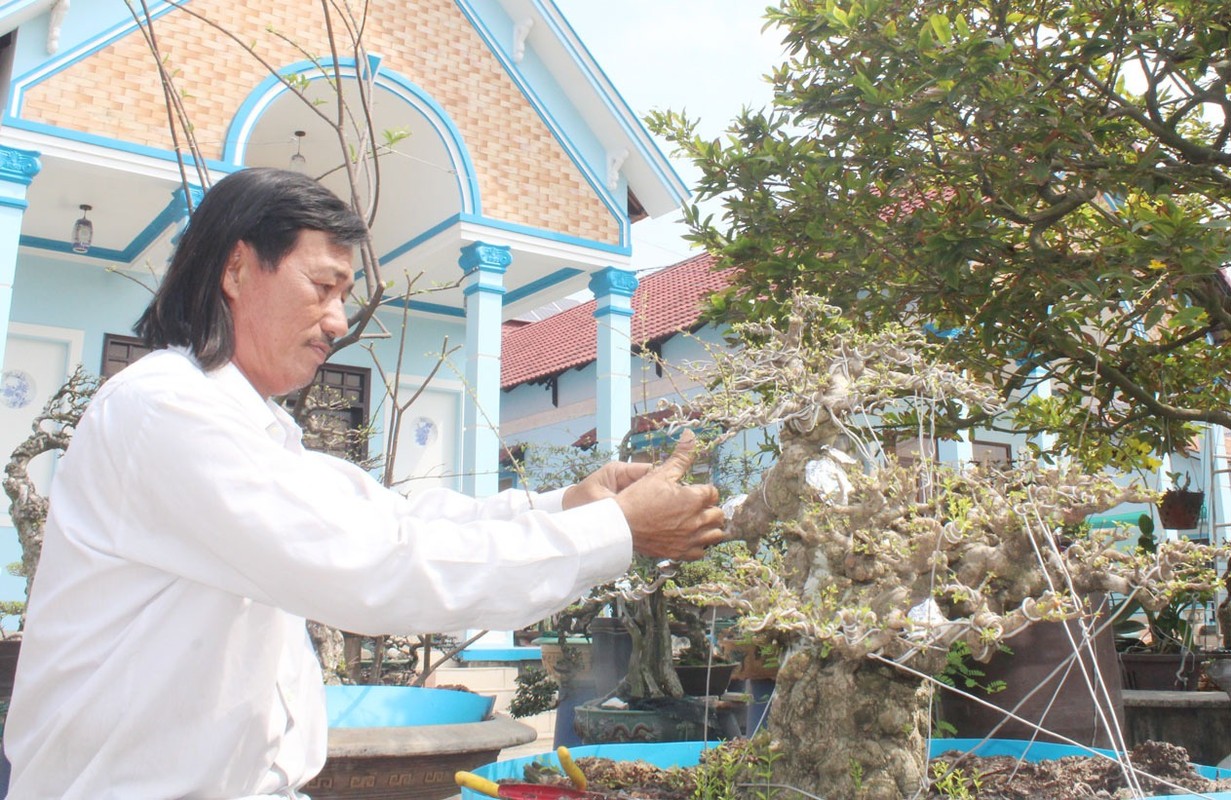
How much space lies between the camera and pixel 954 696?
10.9 ft

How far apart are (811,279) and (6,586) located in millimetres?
8317

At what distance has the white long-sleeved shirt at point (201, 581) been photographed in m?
1.31

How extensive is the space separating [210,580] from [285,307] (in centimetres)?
49

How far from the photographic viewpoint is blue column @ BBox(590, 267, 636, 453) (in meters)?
9.34

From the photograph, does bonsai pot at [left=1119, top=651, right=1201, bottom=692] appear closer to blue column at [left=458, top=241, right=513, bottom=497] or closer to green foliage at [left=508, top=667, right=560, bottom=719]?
green foliage at [left=508, top=667, right=560, bottom=719]

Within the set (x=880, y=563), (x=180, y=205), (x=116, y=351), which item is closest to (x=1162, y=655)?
(x=880, y=563)

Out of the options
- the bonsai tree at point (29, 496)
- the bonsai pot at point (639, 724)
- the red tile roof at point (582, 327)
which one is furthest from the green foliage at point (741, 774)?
the red tile roof at point (582, 327)

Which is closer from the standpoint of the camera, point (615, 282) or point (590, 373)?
point (615, 282)

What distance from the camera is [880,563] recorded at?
2.04 meters

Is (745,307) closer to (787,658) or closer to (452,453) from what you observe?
(787,658)

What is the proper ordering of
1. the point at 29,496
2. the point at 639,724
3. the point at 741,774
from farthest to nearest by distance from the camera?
the point at 29,496 < the point at 639,724 < the point at 741,774

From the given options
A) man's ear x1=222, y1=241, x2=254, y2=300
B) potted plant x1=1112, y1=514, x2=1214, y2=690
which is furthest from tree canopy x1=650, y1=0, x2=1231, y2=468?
man's ear x1=222, y1=241, x2=254, y2=300

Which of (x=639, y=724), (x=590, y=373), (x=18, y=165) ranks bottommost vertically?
(x=639, y=724)

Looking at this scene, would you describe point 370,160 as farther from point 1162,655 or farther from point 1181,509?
point 1162,655
